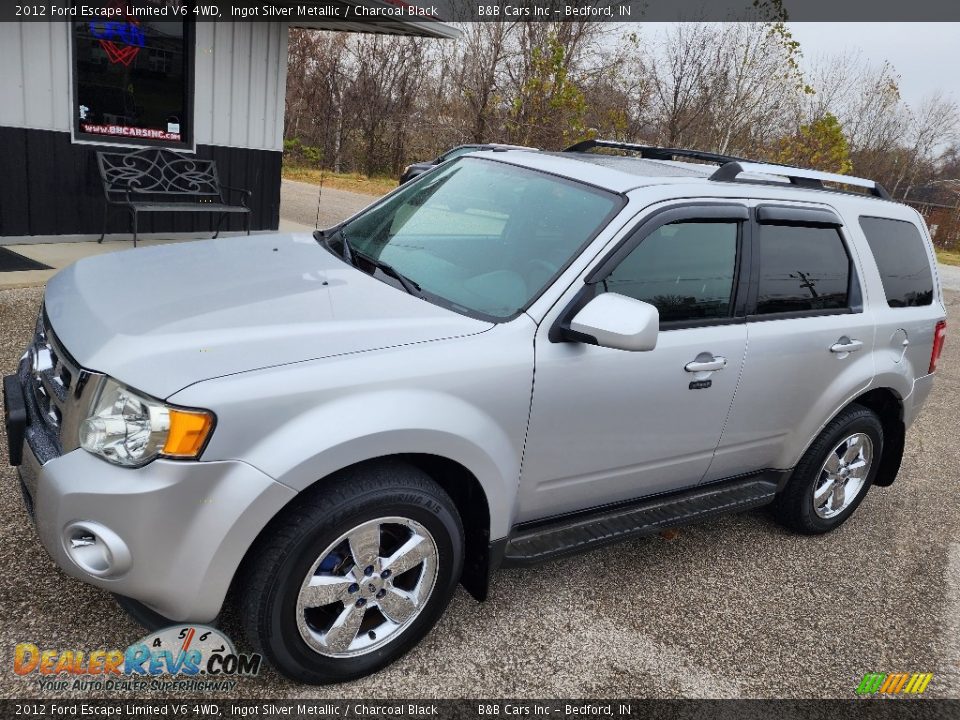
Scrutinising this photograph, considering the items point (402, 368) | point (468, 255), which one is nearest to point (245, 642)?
point (402, 368)

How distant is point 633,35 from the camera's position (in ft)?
68.1

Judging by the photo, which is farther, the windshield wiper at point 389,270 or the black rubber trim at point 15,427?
the windshield wiper at point 389,270

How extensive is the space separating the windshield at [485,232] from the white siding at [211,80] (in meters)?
5.52

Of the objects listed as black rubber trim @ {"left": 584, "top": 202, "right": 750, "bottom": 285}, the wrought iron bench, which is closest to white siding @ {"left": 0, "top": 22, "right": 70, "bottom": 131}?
the wrought iron bench

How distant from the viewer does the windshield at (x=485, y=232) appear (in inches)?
118

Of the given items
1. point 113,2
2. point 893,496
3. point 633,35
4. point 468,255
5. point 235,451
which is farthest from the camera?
point 633,35

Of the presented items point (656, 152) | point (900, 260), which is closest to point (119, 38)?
point (656, 152)

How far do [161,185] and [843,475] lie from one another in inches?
296

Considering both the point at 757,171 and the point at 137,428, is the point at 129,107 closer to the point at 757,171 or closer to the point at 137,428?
the point at 757,171

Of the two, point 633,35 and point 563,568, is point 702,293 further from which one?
point 633,35

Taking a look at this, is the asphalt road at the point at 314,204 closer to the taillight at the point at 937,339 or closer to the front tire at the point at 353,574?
the taillight at the point at 937,339

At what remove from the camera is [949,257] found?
30.2 m

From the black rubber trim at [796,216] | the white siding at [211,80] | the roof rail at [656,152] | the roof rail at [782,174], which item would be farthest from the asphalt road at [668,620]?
the white siding at [211,80]

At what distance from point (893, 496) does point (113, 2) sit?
8.47 m
